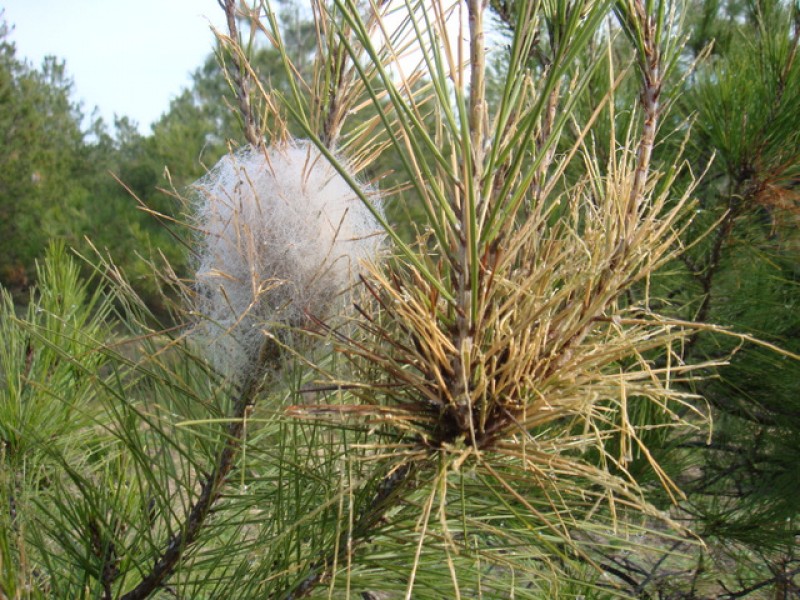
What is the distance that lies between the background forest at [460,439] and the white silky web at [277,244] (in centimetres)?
3

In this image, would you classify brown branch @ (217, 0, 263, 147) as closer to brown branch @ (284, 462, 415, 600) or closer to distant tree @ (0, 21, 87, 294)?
brown branch @ (284, 462, 415, 600)

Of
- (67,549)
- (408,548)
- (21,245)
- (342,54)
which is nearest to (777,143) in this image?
(342,54)

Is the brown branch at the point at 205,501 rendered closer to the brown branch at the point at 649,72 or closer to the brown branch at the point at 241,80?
the brown branch at the point at 241,80

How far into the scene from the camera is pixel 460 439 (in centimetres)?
34

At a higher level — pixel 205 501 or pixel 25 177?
pixel 25 177

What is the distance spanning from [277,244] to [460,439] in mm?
193

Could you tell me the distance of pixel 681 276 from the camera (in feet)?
3.55

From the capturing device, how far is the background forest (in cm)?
44

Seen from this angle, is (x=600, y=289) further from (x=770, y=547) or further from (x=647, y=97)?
(x=770, y=547)

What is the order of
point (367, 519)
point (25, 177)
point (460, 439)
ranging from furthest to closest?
point (25, 177) < point (367, 519) < point (460, 439)

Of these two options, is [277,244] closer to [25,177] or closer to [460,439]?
[460,439]

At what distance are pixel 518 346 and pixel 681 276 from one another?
32.9 inches

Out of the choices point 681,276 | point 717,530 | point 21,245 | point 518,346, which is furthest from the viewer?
point 21,245

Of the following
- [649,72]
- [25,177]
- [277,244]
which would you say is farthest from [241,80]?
[25,177]
